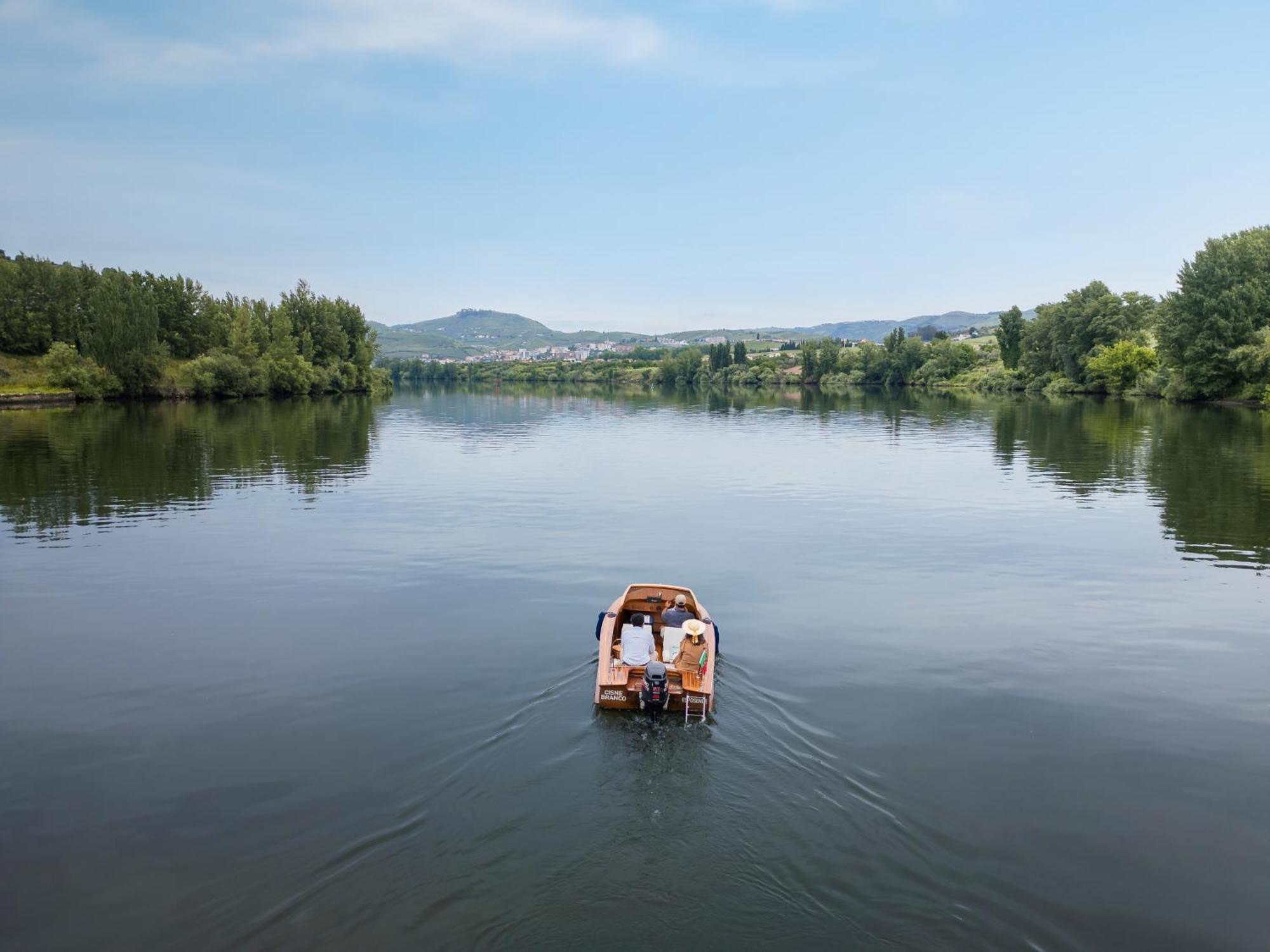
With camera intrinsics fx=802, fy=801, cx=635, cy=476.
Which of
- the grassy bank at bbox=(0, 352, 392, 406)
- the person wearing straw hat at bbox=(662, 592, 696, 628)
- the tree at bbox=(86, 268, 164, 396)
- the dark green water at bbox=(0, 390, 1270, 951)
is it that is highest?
the tree at bbox=(86, 268, 164, 396)

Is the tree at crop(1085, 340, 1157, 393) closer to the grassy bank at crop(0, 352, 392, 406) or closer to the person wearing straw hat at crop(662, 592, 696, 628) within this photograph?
the person wearing straw hat at crop(662, 592, 696, 628)

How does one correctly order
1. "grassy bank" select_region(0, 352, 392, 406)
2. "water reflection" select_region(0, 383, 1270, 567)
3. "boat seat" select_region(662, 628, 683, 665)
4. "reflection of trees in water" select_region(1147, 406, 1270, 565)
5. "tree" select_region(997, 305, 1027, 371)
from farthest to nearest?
"tree" select_region(997, 305, 1027, 371) → "grassy bank" select_region(0, 352, 392, 406) → "water reflection" select_region(0, 383, 1270, 567) → "reflection of trees in water" select_region(1147, 406, 1270, 565) → "boat seat" select_region(662, 628, 683, 665)

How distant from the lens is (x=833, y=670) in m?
20.3

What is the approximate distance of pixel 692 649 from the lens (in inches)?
669

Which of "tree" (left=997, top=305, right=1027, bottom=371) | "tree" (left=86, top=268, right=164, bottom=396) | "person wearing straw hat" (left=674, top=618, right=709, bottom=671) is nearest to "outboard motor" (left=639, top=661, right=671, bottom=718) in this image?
"person wearing straw hat" (left=674, top=618, right=709, bottom=671)

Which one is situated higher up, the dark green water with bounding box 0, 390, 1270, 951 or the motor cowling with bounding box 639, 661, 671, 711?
the motor cowling with bounding box 639, 661, 671, 711

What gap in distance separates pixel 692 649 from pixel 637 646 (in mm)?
1313

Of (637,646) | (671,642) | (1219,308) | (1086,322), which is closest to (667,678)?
(637,646)

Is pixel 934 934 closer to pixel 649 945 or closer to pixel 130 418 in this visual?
pixel 649 945

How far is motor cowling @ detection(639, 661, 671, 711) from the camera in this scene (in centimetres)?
1631

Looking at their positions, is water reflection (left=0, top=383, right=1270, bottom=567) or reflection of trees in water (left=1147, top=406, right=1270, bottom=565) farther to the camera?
water reflection (left=0, top=383, right=1270, bottom=567)

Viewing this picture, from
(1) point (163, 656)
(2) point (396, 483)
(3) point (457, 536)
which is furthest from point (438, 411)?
(1) point (163, 656)

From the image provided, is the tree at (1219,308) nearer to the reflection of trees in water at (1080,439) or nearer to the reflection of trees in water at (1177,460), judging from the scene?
the reflection of trees in water at (1177,460)

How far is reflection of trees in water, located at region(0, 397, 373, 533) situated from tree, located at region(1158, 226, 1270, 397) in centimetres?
10315
